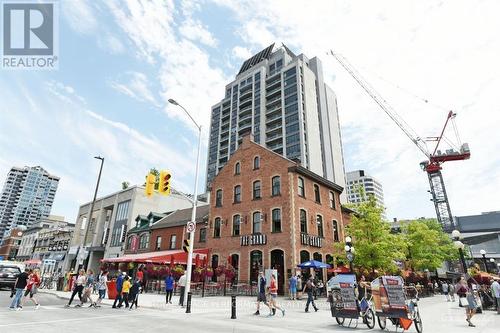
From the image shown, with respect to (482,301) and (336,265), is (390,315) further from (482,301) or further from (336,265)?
(336,265)

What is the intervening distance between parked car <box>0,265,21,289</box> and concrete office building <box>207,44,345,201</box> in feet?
174

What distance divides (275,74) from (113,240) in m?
60.3

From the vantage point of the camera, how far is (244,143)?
31.2 metres

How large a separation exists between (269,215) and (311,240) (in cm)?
420

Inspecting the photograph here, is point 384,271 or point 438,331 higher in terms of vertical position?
point 384,271

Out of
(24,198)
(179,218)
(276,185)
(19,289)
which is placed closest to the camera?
(19,289)

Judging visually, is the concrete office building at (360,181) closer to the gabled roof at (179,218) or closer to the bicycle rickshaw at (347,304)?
the gabled roof at (179,218)

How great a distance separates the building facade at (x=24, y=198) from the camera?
163875 mm

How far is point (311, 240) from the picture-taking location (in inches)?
1020

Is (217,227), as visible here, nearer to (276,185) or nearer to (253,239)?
(253,239)

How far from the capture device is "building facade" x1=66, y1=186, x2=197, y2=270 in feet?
145

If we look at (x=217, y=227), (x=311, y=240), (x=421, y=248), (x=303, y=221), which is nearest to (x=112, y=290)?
(x=217, y=227)

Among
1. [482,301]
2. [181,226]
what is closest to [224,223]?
[181,226]

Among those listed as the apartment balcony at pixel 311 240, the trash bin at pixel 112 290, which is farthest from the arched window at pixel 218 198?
the trash bin at pixel 112 290
